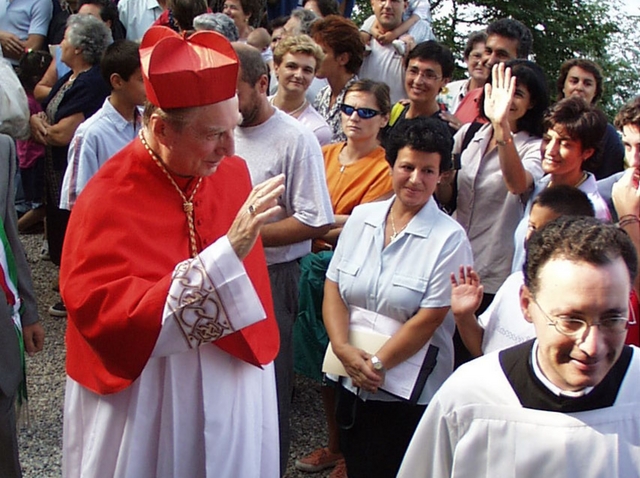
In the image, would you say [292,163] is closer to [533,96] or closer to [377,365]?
[377,365]

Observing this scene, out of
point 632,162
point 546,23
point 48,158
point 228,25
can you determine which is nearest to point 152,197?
point 632,162

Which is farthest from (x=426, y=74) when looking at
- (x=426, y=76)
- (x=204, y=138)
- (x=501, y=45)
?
(x=204, y=138)

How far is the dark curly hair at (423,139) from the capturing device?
3.66m

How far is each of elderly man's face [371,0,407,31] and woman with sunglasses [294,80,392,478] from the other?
1.74 metres

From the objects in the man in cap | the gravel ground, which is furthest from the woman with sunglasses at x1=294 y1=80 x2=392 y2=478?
the man in cap

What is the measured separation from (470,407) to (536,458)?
0.19 m

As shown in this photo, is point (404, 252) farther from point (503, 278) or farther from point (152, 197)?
point (152, 197)

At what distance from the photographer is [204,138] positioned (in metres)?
2.71

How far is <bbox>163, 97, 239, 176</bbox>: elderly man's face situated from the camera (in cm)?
270

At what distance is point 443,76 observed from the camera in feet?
16.3

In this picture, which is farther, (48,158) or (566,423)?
(48,158)

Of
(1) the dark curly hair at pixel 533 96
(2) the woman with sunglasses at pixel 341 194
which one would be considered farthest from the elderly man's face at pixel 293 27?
(1) the dark curly hair at pixel 533 96

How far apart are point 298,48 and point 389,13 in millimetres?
1429

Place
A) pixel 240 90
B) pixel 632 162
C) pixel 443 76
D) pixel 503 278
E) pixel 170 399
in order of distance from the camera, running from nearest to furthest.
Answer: pixel 170 399
pixel 632 162
pixel 240 90
pixel 503 278
pixel 443 76
